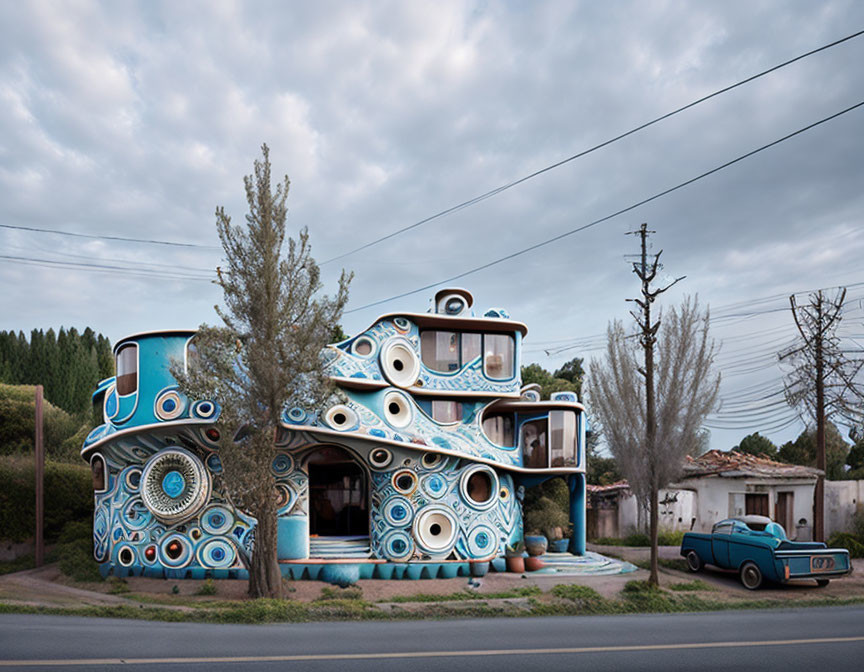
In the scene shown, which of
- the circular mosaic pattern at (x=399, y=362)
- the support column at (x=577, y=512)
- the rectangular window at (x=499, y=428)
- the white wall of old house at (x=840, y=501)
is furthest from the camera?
the white wall of old house at (x=840, y=501)

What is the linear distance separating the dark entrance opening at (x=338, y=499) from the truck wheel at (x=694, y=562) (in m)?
9.16

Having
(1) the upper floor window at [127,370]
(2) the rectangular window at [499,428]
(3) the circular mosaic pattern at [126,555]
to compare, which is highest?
(1) the upper floor window at [127,370]

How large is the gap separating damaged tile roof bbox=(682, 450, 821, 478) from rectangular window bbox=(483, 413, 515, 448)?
8001 millimetres

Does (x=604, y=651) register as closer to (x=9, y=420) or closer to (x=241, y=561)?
(x=241, y=561)

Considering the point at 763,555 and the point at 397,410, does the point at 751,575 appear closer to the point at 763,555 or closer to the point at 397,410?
the point at 763,555

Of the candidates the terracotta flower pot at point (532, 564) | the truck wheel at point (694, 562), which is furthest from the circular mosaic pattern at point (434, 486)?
the truck wheel at point (694, 562)

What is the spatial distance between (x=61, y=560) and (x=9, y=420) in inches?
402

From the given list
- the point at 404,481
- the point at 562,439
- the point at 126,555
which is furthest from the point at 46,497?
the point at 562,439

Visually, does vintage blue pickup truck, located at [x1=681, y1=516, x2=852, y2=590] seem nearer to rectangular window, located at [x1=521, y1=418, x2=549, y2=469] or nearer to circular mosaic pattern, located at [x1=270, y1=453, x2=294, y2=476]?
rectangular window, located at [x1=521, y1=418, x2=549, y2=469]

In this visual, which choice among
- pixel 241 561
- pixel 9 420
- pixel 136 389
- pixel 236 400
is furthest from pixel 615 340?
pixel 9 420

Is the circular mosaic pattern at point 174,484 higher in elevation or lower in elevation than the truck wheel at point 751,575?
higher

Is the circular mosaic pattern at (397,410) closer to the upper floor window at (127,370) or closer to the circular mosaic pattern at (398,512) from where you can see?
the circular mosaic pattern at (398,512)

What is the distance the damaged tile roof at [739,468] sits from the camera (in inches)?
1013

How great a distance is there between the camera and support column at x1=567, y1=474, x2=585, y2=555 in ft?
71.4
